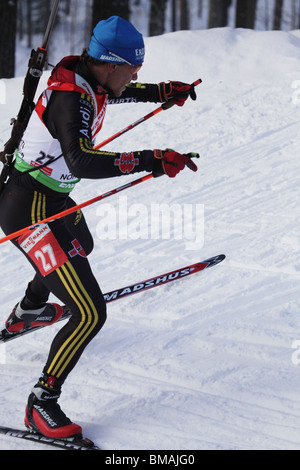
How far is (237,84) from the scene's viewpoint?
7.79 metres

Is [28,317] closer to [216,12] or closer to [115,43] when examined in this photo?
[115,43]

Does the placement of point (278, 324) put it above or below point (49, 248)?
below

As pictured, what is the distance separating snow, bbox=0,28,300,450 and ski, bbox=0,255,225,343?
0.28ft

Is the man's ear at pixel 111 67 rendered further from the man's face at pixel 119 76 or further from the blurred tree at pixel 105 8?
the blurred tree at pixel 105 8

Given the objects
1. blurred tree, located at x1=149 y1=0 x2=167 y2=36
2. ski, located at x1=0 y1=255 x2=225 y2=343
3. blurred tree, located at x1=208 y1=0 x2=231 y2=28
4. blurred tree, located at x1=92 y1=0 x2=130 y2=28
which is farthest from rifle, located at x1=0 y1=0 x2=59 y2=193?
blurred tree, located at x1=149 y1=0 x2=167 y2=36

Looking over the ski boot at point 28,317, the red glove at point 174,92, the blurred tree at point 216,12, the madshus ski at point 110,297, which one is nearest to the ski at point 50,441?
the madshus ski at point 110,297

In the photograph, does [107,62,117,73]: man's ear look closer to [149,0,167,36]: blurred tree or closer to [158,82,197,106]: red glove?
[158,82,197,106]: red glove

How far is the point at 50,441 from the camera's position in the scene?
120 inches

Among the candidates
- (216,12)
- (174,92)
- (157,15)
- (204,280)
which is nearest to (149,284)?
(204,280)

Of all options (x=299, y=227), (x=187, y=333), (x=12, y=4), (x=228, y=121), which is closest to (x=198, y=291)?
(x=187, y=333)

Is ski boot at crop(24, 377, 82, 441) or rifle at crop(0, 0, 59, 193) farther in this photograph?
rifle at crop(0, 0, 59, 193)

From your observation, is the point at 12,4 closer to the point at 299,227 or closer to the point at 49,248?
the point at 299,227

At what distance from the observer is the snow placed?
3270 mm
